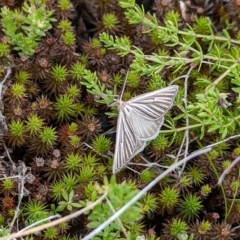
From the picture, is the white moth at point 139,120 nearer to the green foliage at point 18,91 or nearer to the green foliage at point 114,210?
the green foliage at point 114,210

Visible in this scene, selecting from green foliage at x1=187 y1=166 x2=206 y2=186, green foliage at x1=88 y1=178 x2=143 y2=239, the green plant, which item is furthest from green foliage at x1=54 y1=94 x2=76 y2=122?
green foliage at x1=187 y1=166 x2=206 y2=186

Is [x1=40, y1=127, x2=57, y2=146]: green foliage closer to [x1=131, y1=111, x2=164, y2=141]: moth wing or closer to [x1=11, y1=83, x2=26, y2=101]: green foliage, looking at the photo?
[x1=11, y1=83, x2=26, y2=101]: green foliage

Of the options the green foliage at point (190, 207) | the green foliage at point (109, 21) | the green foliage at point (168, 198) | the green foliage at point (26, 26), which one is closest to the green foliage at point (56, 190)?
the green foliage at point (168, 198)

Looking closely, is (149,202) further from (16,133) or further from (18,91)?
(18,91)

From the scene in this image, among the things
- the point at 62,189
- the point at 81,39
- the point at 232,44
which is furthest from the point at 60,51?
the point at 232,44

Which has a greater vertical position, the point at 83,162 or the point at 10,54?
the point at 10,54

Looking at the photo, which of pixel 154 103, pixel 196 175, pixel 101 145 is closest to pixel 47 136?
pixel 101 145

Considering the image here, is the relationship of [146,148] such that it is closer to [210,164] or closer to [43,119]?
[210,164]
